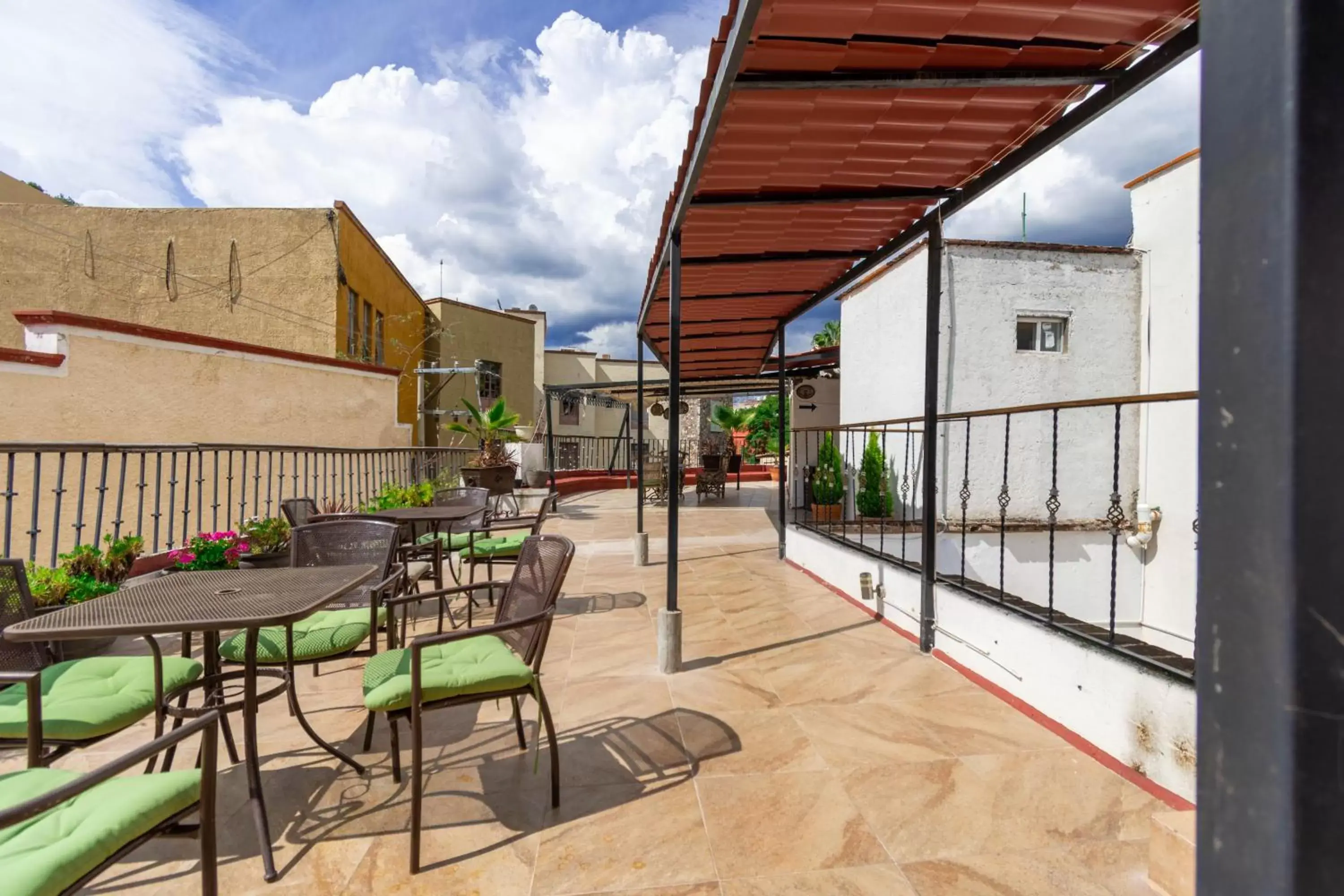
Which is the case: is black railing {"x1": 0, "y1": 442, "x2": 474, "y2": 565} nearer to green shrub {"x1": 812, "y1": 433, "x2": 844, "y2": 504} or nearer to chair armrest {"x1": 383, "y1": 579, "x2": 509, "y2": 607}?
chair armrest {"x1": 383, "y1": 579, "x2": 509, "y2": 607}

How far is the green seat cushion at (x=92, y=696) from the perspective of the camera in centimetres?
179

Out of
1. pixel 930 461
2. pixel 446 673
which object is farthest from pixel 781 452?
pixel 446 673

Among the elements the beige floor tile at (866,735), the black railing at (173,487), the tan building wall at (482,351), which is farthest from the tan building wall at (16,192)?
the beige floor tile at (866,735)

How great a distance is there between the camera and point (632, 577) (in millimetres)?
5484

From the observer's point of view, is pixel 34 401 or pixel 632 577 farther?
pixel 632 577

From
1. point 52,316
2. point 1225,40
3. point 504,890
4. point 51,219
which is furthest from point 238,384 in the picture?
point 51,219

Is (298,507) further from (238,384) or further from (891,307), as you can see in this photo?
(891,307)

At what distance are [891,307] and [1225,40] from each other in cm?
765

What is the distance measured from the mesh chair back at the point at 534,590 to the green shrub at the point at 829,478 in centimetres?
555

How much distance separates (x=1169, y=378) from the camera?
7117 mm

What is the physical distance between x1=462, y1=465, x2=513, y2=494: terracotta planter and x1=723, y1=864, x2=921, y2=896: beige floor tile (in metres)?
7.83

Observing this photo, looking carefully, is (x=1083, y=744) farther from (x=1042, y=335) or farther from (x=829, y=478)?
(x=1042, y=335)

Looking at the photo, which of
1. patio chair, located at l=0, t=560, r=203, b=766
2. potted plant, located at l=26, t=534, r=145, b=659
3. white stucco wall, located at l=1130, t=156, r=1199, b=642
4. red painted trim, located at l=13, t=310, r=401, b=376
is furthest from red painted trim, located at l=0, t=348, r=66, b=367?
white stucco wall, located at l=1130, t=156, r=1199, b=642

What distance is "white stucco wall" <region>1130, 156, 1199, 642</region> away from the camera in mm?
6867
